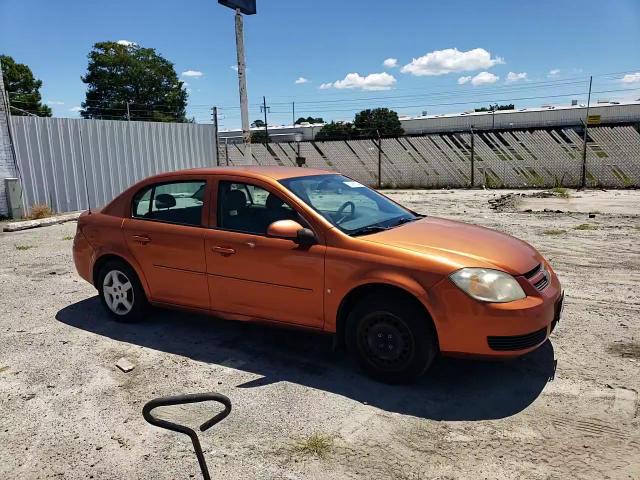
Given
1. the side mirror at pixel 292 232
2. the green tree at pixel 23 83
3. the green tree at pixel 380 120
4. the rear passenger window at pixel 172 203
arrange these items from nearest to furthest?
1. the side mirror at pixel 292 232
2. the rear passenger window at pixel 172 203
3. the green tree at pixel 23 83
4. the green tree at pixel 380 120

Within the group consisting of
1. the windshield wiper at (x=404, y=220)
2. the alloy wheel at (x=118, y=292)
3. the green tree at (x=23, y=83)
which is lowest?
the alloy wheel at (x=118, y=292)

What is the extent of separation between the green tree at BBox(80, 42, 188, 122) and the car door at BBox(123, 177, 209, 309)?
61954 millimetres

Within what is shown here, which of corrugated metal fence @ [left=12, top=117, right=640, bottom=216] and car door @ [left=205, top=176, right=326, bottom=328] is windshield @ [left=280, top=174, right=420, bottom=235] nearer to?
car door @ [left=205, top=176, right=326, bottom=328]

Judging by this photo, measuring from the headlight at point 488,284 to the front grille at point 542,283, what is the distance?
0.24m

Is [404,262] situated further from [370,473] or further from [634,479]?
[634,479]

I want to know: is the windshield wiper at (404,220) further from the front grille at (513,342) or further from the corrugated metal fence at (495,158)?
the corrugated metal fence at (495,158)

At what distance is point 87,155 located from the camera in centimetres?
1403

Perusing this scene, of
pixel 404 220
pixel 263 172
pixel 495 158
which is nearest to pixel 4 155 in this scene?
pixel 263 172

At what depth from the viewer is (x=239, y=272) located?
13.6 ft

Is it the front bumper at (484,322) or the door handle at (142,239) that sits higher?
the door handle at (142,239)

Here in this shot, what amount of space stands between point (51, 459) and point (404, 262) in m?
2.46

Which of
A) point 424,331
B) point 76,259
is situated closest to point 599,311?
point 424,331

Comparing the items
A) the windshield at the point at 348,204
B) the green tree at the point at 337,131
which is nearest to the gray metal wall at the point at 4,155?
the windshield at the point at 348,204

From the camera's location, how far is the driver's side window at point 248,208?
13.5ft
